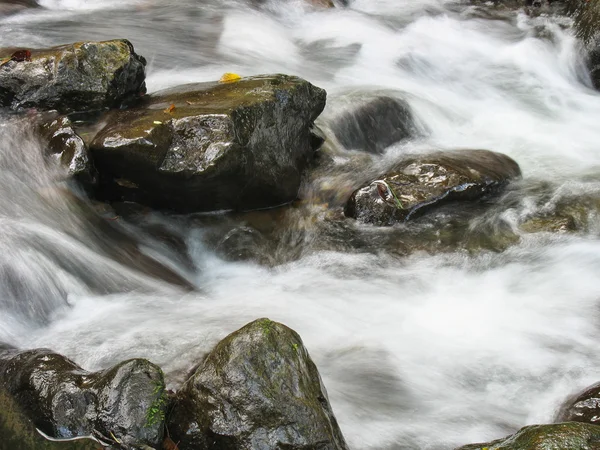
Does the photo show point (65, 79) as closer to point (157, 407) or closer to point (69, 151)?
point (69, 151)

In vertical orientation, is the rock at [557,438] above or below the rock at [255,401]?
above

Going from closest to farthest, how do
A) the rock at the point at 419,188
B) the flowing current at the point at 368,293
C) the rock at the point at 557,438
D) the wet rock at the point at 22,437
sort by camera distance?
the rock at the point at 557,438
the wet rock at the point at 22,437
the flowing current at the point at 368,293
the rock at the point at 419,188

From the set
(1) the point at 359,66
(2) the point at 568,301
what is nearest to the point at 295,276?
(2) the point at 568,301

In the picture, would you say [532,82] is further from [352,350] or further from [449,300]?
[352,350]

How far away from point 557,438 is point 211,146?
11.7 ft

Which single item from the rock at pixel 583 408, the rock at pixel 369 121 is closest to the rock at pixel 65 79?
the rock at pixel 369 121

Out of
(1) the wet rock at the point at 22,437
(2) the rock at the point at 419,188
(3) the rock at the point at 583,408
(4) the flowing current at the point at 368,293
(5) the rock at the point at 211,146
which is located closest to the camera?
(1) the wet rock at the point at 22,437

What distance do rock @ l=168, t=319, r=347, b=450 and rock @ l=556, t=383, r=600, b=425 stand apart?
1.51 m

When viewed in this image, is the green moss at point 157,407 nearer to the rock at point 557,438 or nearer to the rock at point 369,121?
the rock at point 557,438

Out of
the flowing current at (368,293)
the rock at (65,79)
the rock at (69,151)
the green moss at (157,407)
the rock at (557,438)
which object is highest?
the rock at (65,79)

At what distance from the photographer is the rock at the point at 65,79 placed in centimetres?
617

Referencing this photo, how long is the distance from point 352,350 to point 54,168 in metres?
3.04

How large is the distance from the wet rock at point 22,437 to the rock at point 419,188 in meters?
3.65

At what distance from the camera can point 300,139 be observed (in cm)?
646
